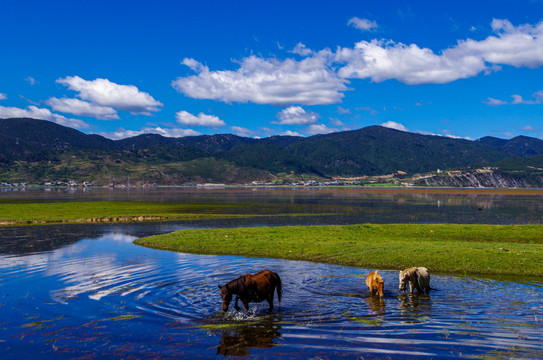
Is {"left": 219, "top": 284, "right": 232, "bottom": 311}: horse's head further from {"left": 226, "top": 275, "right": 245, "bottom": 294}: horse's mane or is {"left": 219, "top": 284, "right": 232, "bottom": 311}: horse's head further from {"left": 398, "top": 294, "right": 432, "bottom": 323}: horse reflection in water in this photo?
{"left": 398, "top": 294, "right": 432, "bottom": 323}: horse reflection in water

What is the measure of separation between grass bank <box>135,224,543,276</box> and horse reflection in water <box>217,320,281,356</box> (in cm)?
1663

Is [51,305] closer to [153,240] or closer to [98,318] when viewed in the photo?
[98,318]

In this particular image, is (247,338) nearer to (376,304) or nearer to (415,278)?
(376,304)

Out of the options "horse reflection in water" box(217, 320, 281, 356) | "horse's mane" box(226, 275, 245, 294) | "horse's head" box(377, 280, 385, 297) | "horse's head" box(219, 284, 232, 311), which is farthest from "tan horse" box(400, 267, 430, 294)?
"horse's head" box(219, 284, 232, 311)

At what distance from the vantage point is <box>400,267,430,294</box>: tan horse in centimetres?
2212

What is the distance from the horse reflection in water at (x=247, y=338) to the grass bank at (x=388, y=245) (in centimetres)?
1663

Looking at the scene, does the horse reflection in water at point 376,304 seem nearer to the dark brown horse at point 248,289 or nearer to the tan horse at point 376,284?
the tan horse at point 376,284

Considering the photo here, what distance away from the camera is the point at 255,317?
18.7 meters

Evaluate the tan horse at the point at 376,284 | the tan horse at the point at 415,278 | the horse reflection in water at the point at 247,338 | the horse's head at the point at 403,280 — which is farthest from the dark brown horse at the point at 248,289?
the tan horse at the point at 415,278

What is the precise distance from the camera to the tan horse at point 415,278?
22125 millimetres

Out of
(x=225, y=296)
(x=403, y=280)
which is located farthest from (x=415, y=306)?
(x=225, y=296)

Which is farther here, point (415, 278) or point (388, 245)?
point (388, 245)

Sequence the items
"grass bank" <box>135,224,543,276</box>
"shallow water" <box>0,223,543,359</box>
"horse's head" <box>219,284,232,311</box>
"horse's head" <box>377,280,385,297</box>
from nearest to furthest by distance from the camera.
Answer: "shallow water" <box>0,223,543,359</box> < "horse's head" <box>219,284,232,311</box> < "horse's head" <box>377,280,385,297</box> < "grass bank" <box>135,224,543,276</box>

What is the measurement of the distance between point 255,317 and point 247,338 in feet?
9.34
